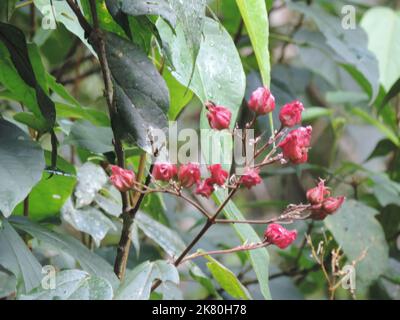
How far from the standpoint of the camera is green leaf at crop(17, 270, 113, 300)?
798 millimetres

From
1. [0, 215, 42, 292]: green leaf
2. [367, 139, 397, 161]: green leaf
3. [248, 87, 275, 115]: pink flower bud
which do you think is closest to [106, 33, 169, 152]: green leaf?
[248, 87, 275, 115]: pink flower bud

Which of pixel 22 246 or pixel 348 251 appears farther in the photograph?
pixel 348 251

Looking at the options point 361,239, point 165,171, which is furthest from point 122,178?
point 361,239

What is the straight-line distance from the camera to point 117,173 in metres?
0.86

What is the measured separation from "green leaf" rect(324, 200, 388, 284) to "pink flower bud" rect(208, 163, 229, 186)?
620 millimetres

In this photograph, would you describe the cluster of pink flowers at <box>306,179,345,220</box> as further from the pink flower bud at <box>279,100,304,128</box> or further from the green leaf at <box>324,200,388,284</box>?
the green leaf at <box>324,200,388,284</box>

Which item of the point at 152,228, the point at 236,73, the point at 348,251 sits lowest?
the point at 348,251

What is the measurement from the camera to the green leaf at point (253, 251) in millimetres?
900

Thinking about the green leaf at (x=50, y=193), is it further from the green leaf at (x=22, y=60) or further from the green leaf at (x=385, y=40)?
the green leaf at (x=385, y=40)

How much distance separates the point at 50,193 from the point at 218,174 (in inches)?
14.9

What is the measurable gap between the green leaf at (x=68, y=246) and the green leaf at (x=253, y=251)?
0.57 feet
